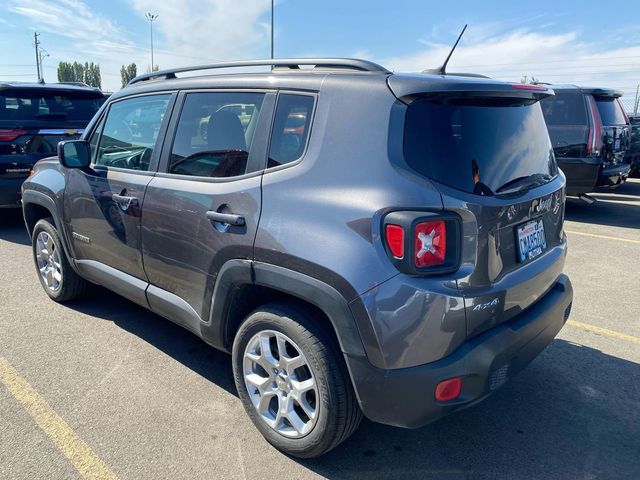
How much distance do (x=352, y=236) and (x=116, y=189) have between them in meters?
1.95

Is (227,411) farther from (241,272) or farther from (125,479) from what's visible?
(241,272)

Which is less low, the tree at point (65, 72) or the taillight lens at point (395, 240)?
the tree at point (65, 72)

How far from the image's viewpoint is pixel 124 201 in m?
3.21

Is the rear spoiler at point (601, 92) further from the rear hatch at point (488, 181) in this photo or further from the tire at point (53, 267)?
the tire at point (53, 267)

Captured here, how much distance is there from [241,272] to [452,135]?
3.83 ft

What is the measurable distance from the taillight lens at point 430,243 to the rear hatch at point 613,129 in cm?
719

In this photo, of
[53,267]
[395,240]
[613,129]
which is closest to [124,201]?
[53,267]

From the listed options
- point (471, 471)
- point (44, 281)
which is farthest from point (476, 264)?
point (44, 281)

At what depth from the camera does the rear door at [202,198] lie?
2.53m

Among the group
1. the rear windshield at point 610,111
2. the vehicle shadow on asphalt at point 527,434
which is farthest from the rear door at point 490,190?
the rear windshield at point 610,111

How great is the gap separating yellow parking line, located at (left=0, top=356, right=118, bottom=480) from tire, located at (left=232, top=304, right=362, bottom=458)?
759mm

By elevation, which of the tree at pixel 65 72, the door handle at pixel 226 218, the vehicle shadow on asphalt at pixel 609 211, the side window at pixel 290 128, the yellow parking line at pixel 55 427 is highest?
the tree at pixel 65 72

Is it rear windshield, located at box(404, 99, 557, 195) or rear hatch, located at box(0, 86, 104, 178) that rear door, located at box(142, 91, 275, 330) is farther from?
rear hatch, located at box(0, 86, 104, 178)

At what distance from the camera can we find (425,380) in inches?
80.2
